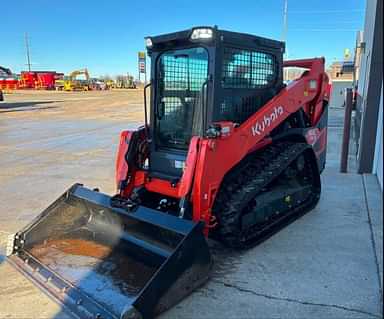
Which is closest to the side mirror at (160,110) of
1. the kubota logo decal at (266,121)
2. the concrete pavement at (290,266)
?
the kubota logo decal at (266,121)

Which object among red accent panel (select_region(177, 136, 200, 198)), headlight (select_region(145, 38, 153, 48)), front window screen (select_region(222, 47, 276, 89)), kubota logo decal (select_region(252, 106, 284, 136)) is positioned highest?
headlight (select_region(145, 38, 153, 48))

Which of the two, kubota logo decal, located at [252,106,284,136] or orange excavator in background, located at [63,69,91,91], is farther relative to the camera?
orange excavator in background, located at [63,69,91,91]

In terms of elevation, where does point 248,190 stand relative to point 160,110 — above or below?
below

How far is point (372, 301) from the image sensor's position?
9.16 ft

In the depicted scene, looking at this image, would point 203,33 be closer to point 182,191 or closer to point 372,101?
point 182,191

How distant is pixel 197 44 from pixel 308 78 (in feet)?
6.00

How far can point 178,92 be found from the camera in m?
3.87

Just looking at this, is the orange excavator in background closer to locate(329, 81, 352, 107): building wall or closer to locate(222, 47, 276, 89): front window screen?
locate(329, 81, 352, 107): building wall

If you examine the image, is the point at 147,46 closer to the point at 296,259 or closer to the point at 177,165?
the point at 177,165

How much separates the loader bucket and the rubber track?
59 centimetres

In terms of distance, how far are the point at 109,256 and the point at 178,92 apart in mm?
1772

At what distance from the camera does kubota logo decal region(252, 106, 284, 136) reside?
373 cm

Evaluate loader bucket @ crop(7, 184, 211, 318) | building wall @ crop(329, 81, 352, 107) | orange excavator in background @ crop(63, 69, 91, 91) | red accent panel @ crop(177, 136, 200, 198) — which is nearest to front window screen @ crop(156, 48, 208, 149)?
→ red accent panel @ crop(177, 136, 200, 198)

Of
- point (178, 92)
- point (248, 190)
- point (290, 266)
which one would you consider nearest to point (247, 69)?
point (178, 92)
